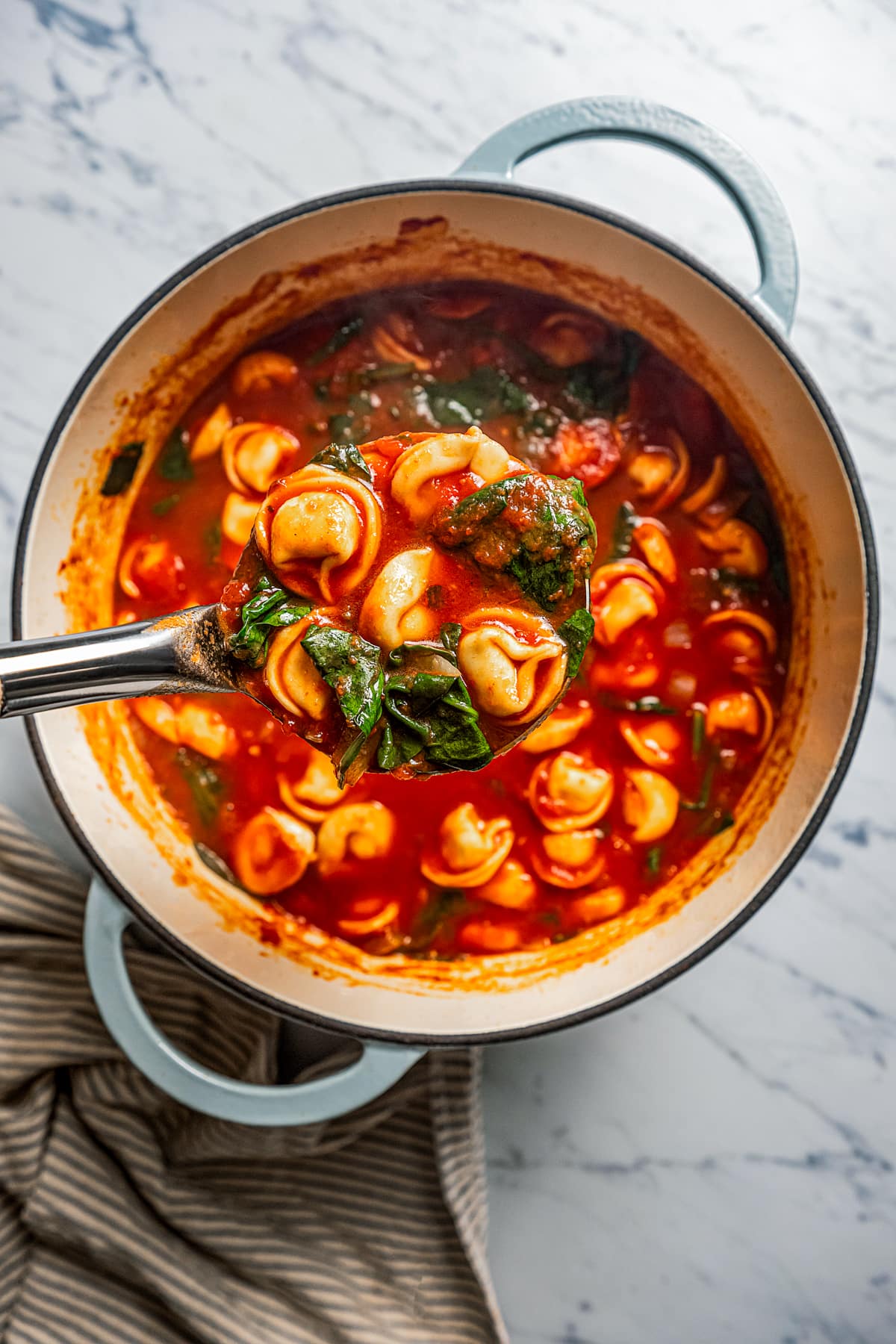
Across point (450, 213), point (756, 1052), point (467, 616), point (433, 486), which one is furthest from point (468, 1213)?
point (450, 213)

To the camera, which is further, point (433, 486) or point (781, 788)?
point (781, 788)

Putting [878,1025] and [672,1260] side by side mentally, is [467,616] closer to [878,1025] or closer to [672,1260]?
[878,1025]

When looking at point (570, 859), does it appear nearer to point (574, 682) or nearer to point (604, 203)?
point (574, 682)

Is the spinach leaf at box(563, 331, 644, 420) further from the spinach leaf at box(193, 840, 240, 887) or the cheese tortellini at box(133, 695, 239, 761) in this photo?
the spinach leaf at box(193, 840, 240, 887)

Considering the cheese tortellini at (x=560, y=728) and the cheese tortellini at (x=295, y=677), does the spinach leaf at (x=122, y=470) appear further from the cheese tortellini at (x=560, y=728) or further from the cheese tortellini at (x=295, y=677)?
the cheese tortellini at (x=560, y=728)

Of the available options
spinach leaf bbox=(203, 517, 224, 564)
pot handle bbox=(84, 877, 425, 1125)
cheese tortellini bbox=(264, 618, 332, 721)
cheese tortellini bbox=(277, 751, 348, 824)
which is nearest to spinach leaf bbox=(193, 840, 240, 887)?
cheese tortellini bbox=(277, 751, 348, 824)

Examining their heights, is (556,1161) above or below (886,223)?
below
